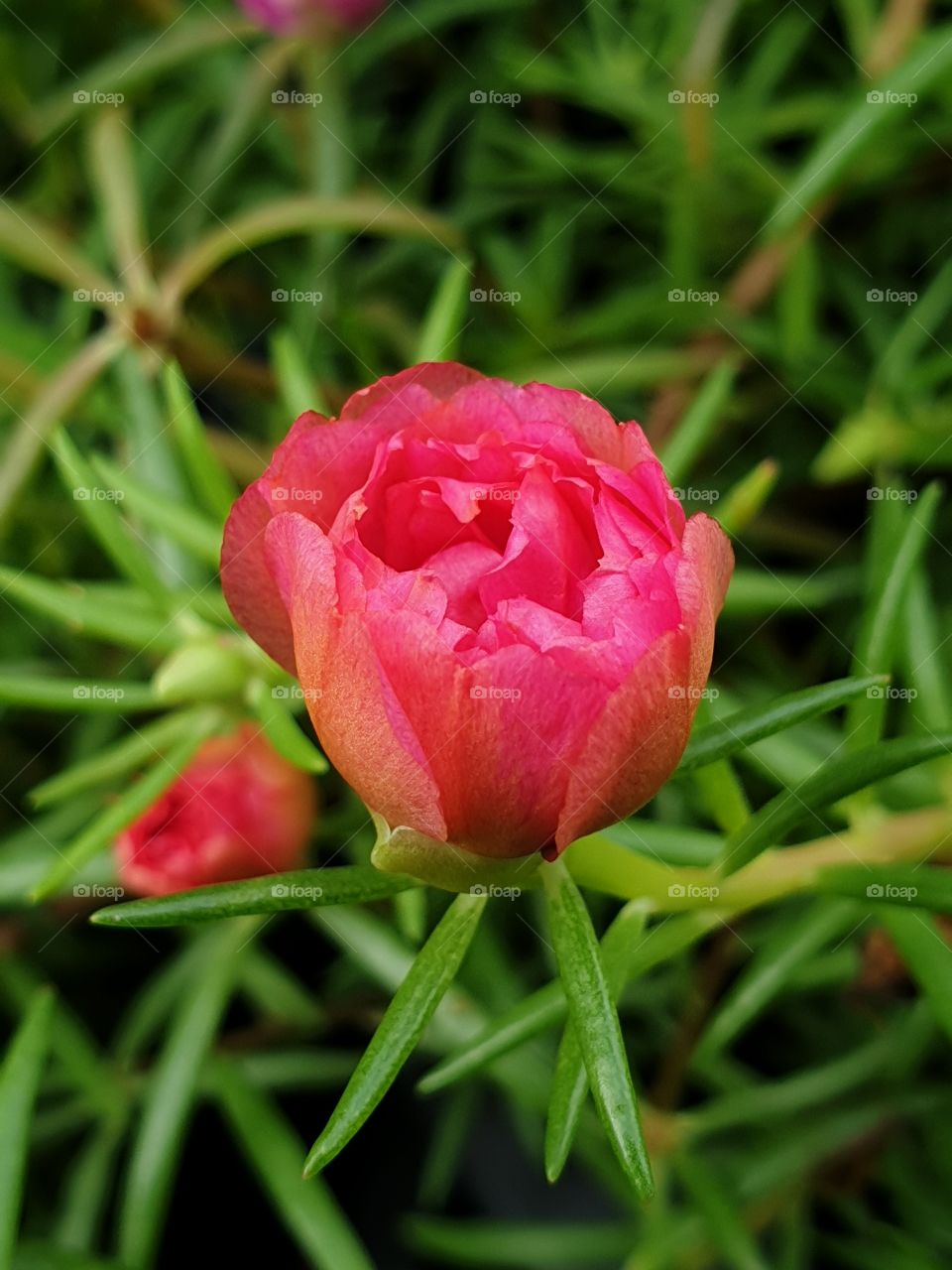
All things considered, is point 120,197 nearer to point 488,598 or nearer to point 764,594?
point 764,594

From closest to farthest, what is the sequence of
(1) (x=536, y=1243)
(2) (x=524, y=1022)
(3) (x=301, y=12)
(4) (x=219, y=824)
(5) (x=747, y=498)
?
(2) (x=524, y=1022), (5) (x=747, y=498), (4) (x=219, y=824), (1) (x=536, y=1243), (3) (x=301, y=12)

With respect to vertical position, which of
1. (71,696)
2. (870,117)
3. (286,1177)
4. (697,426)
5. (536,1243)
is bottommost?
(536,1243)

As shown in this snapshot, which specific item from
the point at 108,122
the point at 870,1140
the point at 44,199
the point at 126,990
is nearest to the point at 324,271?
the point at 108,122

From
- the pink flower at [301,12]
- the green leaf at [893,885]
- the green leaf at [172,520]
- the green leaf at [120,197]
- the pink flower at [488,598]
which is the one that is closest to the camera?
the pink flower at [488,598]

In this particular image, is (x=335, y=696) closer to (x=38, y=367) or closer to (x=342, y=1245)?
(x=342, y=1245)

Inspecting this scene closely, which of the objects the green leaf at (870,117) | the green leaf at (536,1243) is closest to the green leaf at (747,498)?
the green leaf at (870,117)

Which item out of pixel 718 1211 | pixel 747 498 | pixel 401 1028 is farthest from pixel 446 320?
pixel 718 1211

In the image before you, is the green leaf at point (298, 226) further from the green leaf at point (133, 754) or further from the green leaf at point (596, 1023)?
the green leaf at point (596, 1023)
